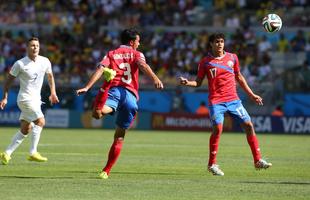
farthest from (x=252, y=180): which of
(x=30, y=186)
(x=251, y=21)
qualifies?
(x=251, y=21)

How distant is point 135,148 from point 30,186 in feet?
34.7

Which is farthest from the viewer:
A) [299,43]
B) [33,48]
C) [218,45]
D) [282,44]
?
[282,44]

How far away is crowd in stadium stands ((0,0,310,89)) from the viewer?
40.7 m

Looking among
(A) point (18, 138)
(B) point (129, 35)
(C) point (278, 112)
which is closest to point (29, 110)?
(A) point (18, 138)

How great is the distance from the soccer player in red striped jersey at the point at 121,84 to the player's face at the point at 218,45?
178 centimetres

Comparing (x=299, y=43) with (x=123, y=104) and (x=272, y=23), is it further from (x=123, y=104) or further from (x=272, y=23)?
(x=123, y=104)

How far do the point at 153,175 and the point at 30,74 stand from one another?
367cm

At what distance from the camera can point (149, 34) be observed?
43.7 m

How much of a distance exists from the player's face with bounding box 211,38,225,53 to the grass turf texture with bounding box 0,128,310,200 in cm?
227

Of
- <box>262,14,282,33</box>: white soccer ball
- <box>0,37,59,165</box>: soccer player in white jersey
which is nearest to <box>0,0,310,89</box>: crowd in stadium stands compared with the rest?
<box>262,14,282,33</box>: white soccer ball

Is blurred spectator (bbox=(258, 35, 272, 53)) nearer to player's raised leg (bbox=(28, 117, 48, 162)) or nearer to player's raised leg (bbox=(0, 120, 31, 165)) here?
player's raised leg (bbox=(28, 117, 48, 162))

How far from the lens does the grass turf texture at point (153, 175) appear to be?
38.7 ft

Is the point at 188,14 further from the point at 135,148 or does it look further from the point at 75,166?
the point at 75,166

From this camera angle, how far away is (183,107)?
3881cm
